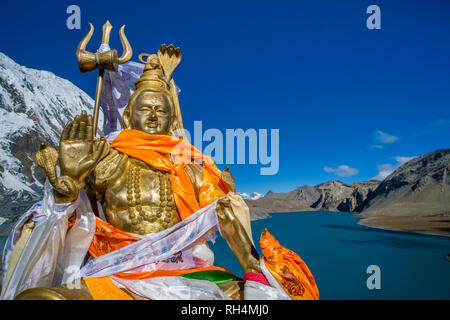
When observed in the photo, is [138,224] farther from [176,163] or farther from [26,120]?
[26,120]

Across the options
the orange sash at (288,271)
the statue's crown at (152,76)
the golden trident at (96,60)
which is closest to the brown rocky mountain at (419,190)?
the orange sash at (288,271)

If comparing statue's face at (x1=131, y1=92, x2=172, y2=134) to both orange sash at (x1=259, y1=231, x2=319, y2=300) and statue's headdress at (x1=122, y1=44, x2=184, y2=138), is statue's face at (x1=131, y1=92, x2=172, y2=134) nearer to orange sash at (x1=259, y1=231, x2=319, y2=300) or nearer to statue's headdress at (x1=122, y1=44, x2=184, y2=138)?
statue's headdress at (x1=122, y1=44, x2=184, y2=138)

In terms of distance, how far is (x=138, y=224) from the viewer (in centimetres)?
240

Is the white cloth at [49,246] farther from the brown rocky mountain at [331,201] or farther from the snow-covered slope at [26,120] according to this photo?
the brown rocky mountain at [331,201]

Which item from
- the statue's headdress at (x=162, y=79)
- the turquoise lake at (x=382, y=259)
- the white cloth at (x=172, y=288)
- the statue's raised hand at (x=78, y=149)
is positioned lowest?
the turquoise lake at (x=382, y=259)

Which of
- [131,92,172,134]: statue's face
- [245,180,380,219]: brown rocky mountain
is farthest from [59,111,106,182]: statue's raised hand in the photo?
[245,180,380,219]: brown rocky mountain

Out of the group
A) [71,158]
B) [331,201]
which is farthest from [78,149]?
[331,201]

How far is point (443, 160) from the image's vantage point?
31.1 meters

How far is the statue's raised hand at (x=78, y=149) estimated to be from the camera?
81.5 inches

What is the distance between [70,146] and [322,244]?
12.7 meters

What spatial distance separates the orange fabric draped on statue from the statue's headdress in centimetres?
30

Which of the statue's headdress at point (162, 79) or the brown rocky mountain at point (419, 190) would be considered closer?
the statue's headdress at point (162, 79)
